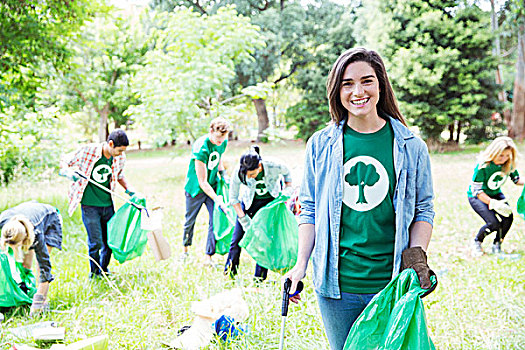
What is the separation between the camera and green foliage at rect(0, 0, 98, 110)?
6109mm

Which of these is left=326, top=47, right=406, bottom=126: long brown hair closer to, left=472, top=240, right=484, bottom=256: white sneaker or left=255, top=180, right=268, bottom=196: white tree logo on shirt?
left=255, top=180, right=268, bottom=196: white tree logo on shirt

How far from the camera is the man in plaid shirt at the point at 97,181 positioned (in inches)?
133

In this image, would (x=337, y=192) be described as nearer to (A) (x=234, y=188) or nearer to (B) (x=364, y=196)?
(B) (x=364, y=196)

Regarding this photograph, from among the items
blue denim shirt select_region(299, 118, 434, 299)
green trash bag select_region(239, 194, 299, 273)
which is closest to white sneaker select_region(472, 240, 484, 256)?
green trash bag select_region(239, 194, 299, 273)

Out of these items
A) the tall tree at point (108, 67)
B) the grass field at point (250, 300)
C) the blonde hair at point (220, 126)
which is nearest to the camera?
the grass field at point (250, 300)

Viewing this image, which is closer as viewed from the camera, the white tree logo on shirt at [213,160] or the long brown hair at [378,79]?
the long brown hair at [378,79]

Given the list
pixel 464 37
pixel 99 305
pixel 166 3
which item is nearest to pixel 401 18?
pixel 464 37

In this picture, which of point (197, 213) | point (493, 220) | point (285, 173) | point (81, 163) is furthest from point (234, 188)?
point (493, 220)

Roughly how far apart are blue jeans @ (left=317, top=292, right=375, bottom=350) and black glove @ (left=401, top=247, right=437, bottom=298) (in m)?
0.17

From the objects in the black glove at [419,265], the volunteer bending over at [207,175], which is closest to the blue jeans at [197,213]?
the volunteer bending over at [207,175]

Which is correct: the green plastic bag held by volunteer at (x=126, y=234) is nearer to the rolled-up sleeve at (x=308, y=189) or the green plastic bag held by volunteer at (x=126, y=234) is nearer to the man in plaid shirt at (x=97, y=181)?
the man in plaid shirt at (x=97, y=181)

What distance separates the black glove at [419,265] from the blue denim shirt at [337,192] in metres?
0.03

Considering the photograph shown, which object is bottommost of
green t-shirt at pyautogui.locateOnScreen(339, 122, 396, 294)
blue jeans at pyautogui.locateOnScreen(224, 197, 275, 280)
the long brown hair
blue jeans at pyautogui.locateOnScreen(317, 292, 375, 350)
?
blue jeans at pyautogui.locateOnScreen(224, 197, 275, 280)

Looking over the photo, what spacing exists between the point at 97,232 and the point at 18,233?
2.96 ft
